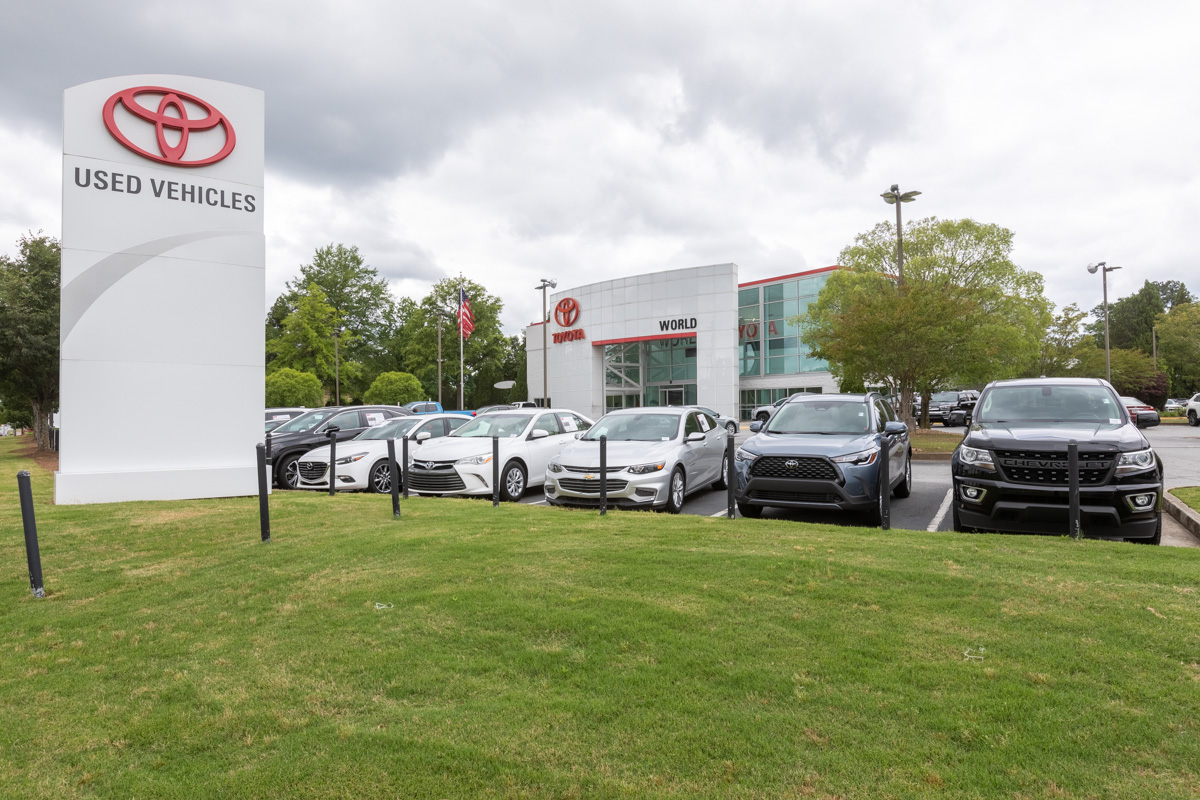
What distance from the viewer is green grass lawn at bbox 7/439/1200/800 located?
272 cm

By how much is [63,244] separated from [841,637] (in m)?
11.9

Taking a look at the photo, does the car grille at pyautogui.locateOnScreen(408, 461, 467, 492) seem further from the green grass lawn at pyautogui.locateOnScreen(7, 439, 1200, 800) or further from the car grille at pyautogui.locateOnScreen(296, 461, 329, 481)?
the green grass lawn at pyautogui.locateOnScreen(7, 439, 1200, 800)

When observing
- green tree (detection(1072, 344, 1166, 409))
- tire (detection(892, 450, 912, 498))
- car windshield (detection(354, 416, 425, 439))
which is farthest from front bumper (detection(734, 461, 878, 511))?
green tree (detection(1072, 344, 1166, 409))

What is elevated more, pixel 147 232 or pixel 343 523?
pixel 147 232

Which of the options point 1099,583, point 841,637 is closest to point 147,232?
point 841,637

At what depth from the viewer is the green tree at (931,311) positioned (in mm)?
20875

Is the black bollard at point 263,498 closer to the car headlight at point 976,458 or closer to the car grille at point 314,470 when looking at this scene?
the car grille at point 314,470

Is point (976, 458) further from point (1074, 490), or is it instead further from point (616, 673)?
point (616, 673)

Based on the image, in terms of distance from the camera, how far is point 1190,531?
26.0 feet

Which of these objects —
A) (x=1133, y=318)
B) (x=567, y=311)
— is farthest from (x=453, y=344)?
(x=1133, y=318)

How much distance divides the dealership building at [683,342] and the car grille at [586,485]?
101ft

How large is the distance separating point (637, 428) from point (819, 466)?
3.50 m

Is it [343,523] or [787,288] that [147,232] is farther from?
[787,288]

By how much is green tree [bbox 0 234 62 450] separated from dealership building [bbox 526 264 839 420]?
2229cm
